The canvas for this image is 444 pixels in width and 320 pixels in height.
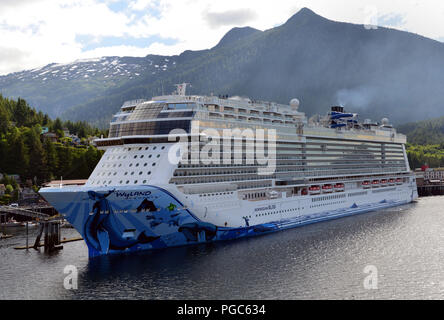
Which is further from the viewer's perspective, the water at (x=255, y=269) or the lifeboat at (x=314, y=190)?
the lifeboat at (x=314, y=190)

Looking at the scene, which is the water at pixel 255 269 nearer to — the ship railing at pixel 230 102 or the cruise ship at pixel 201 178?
the cruise ship at pixel 201 178

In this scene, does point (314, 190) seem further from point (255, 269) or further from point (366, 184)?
point (255, 269)

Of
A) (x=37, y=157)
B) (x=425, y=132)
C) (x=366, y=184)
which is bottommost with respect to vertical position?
(x=366, y=184)

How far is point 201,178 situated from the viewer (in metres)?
35.8

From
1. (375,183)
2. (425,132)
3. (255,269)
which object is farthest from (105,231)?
(425,132)

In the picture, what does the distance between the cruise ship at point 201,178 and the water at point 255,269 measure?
1826 millimetres

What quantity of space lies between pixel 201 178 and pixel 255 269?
9.66m

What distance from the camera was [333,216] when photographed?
169 feet

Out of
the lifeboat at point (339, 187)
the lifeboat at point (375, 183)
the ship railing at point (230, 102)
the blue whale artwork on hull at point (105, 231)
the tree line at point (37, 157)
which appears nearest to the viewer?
the blue whale artwork on hull at point (105, 231)

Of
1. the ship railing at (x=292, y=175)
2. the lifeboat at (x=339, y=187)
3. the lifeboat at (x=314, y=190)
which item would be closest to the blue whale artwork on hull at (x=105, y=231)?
the ship railing at (x=292, y=175)

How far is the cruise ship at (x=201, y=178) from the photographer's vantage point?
3144cm
